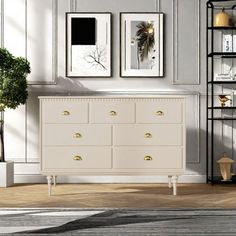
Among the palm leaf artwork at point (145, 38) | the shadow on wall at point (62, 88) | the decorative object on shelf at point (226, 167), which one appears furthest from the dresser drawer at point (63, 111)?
the decorative object on shelf at point (226, 167)

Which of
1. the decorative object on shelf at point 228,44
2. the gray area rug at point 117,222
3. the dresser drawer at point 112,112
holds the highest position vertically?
the decorative object on shelf at point 228,44

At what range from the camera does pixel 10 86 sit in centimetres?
641

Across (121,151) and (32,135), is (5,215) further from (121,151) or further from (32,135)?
(32,135)

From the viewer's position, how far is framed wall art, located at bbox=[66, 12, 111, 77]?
22.9 ft

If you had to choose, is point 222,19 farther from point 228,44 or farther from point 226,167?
point 226,167

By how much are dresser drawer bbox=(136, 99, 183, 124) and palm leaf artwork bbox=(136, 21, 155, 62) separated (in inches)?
45.1

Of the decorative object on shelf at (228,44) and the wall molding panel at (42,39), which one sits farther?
the wall molding panel at (42,39)

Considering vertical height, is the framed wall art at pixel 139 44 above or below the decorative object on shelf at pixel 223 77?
above

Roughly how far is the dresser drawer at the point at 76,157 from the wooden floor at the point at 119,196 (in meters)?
0.27

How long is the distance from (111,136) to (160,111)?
503 mm

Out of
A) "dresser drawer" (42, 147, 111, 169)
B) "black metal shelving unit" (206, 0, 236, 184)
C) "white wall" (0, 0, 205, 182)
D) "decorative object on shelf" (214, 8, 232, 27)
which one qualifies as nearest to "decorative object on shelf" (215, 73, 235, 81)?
"black metal shelving unit" (206, 0, 236, 184)

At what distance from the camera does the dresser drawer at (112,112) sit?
5980 millimetres

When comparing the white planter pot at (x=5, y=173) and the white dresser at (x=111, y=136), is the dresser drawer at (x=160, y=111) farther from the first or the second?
the white planter pot at (x=5, y=173)

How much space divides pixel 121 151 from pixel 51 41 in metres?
1.69
